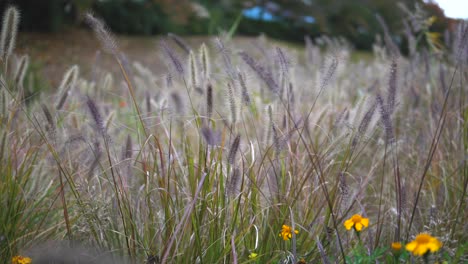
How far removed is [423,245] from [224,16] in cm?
1357

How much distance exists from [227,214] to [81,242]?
539mm

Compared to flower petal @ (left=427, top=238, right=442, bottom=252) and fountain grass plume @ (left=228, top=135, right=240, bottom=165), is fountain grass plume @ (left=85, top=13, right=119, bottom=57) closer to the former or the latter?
fountain grass plume @ (left=228, top=135, right=240, bottom=165)

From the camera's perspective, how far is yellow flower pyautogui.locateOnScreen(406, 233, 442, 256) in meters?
1.26

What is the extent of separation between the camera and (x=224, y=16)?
1442 centimetres

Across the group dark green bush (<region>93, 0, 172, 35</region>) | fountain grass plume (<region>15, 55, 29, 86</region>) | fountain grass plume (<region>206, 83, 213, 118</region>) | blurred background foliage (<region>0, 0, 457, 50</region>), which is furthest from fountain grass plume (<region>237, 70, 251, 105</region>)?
dark green bush (<region>93, 0, 172, 35</region>)

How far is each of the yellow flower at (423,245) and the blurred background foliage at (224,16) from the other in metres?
9.38

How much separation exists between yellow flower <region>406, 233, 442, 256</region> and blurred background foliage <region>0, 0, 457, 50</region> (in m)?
9.38

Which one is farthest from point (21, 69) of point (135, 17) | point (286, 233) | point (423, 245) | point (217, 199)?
point (135, 17)

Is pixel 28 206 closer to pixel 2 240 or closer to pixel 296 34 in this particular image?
pixel 2 240

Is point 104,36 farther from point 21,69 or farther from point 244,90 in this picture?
point 21,69

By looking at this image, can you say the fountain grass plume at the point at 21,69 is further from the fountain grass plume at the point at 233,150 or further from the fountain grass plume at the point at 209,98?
the fountain grass plume at the point at 233,150

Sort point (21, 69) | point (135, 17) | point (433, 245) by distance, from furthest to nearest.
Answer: point (135, 17) → point (21, 69) → point (433, 245)

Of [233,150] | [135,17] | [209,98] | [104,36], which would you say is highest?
[104,36]

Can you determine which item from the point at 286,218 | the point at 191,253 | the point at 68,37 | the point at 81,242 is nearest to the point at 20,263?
the point at 81,242
